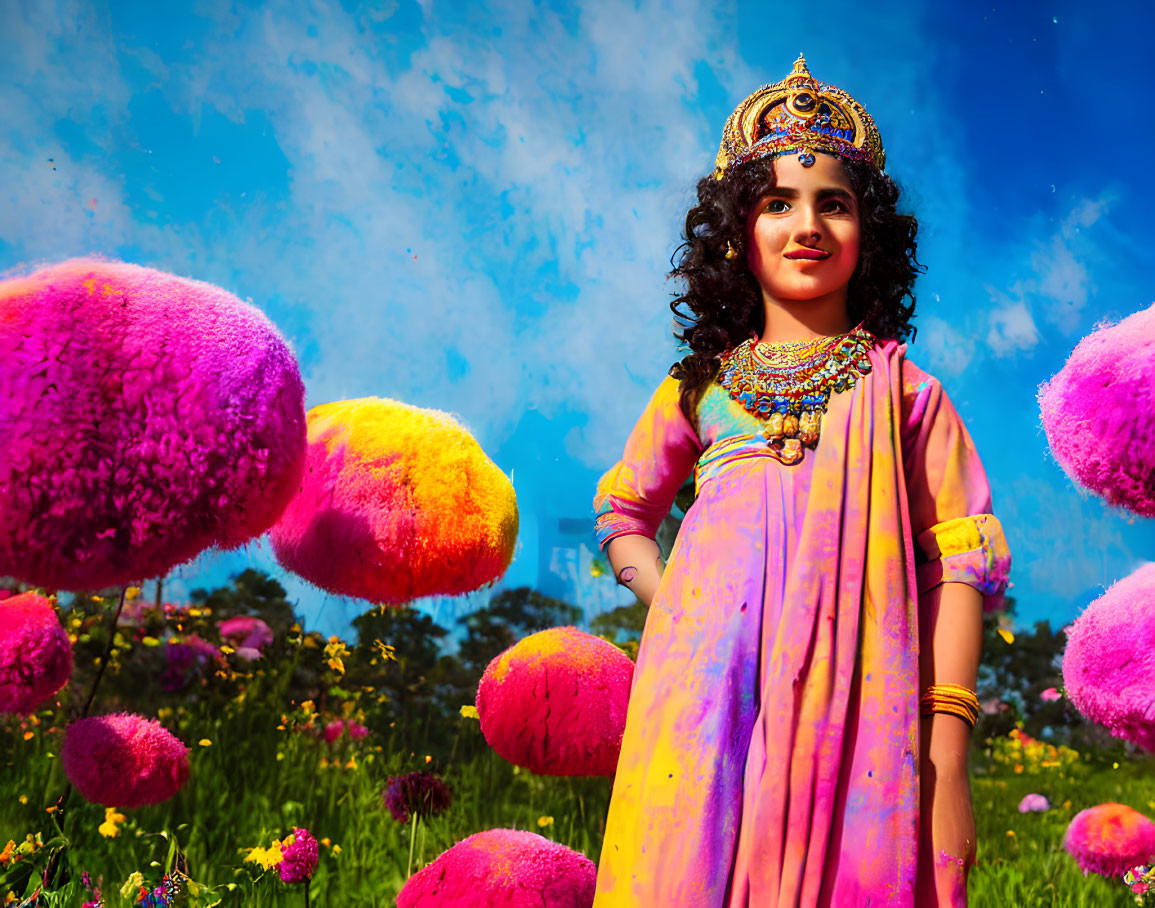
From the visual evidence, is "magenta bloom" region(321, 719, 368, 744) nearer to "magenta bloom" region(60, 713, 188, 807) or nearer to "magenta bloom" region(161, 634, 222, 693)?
"magenta bloom" region(161, 634, 222, 693)

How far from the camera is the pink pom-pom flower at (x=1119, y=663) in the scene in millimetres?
1708

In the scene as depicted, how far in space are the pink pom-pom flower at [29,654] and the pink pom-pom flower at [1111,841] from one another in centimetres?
228

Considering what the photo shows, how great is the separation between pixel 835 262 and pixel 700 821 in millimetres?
809

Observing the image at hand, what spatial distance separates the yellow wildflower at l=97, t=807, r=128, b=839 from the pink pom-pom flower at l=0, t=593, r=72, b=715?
29cm

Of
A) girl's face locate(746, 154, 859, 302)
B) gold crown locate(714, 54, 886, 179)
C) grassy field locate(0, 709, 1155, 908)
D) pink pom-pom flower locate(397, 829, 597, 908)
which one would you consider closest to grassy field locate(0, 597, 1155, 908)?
grassy field locate(0, 709, 1155, 908)

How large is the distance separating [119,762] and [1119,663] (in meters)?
1.89

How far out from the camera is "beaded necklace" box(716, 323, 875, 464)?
1281 millimetres

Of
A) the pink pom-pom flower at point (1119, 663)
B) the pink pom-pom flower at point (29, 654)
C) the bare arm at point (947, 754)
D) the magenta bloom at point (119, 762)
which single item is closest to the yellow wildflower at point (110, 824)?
the magenta bloom at point (119, 762)

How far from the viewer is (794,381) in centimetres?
132

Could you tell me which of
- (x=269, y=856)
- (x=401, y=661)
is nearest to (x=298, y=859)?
(x=269, y=856)

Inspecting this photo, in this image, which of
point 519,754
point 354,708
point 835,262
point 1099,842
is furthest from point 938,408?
point 354,708

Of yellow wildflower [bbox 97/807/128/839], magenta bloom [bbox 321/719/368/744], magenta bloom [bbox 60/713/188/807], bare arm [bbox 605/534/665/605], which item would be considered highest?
bare arm [bbox 605/534/665/605]

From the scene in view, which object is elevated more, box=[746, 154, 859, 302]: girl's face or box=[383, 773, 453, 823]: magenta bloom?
box=[746, 154, 859, 302]: girl's face

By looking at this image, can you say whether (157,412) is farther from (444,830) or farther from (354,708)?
(354,708)
